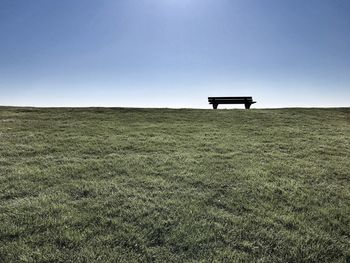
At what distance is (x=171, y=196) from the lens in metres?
7.06

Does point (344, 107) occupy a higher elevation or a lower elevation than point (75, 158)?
higher

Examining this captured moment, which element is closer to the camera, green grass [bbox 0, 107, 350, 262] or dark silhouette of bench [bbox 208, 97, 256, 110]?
green grass [bbox 0, 107, 350, 262]

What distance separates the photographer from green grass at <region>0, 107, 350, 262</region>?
526 centimetres

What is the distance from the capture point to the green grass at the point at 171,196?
17.3 ft

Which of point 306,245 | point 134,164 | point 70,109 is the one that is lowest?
point 306,245

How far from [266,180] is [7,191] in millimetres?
5407

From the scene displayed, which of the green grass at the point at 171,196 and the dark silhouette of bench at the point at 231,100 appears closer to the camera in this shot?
the green grass at the point at 171,196

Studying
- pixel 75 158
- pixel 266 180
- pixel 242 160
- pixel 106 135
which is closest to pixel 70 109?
pixel 106 135

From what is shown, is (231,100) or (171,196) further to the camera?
(231,100)

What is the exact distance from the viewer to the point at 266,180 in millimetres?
8234

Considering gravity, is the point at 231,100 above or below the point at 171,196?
above

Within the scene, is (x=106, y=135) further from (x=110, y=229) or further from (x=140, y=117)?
(x=110, y=229)

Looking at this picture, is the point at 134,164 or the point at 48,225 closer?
the point at 48,225

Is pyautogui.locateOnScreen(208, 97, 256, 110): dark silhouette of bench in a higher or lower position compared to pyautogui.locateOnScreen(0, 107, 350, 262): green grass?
higher
